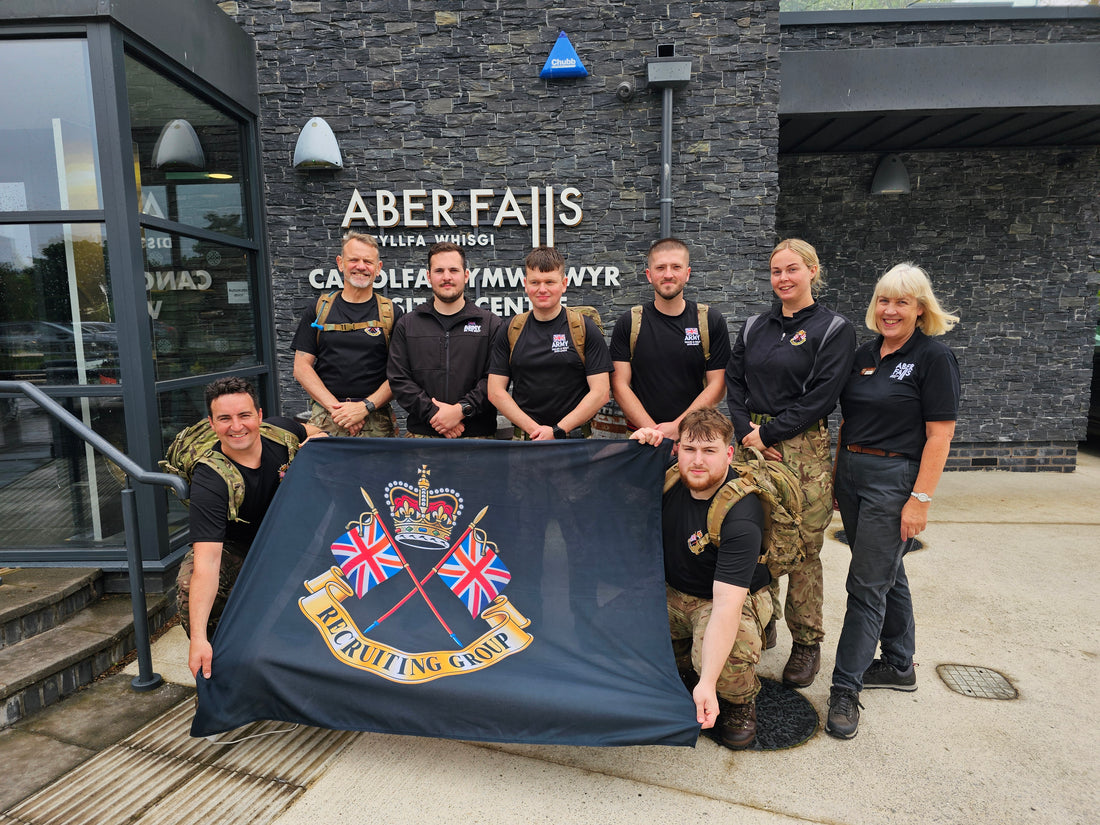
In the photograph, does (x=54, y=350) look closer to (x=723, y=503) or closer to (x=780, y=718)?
(x=723, y=503)

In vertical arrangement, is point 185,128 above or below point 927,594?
above

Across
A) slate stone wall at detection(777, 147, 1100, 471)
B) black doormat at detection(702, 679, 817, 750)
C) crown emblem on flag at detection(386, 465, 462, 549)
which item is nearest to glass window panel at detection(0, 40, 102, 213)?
crown emblem on flag at detection(386, 465, 462, 549)

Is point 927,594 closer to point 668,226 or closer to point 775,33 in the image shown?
point 668,226

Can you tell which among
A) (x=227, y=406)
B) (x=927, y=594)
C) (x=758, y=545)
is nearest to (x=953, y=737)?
(x=758, y=545)

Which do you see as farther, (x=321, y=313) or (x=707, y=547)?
(x=321, y=313)

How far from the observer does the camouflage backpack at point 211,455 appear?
2.68 m

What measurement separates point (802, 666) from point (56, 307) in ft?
14.3

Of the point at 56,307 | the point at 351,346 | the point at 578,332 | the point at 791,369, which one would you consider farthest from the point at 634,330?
the point at 56,307

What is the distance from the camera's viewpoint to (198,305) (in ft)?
14.7

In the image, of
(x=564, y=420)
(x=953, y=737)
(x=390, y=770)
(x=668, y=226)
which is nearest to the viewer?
(x=390, y=770)

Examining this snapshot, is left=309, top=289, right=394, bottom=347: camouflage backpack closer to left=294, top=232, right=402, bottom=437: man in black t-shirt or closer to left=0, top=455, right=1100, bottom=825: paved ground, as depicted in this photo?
left=294, top=232, right=402, bottom=437: man in black t-shirt

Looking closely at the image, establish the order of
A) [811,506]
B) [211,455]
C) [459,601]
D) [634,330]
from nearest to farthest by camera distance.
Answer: [459,601], [211,455], [811,506], [634,330]

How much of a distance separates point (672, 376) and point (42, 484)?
144 inches

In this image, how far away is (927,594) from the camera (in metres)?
3.99
